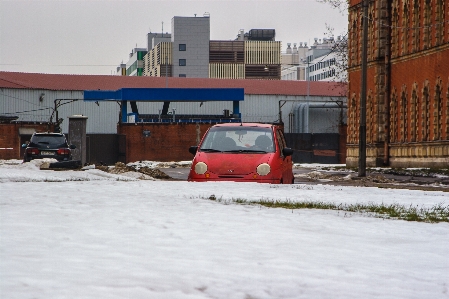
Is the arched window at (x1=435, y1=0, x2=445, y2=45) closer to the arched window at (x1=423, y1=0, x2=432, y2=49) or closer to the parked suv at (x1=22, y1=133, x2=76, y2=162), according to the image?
the arched window at (x1=423, y1=0, x2=432, y2=49)

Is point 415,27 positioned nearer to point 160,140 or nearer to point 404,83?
point 404,83

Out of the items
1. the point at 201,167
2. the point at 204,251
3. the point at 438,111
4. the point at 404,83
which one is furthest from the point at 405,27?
the point at 204,251

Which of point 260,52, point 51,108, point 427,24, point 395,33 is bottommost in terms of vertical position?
point 51,108

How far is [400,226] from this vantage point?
27.4 ft

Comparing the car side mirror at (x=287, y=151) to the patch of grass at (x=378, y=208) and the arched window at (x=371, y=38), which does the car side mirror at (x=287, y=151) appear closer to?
the patch of grass at (x=378, y=208)

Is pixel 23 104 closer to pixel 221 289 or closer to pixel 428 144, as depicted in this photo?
pixel 428 144

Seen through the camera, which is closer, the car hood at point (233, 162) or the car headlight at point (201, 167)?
the car hood at point (233, 162)

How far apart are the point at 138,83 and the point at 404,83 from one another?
46.4 metres

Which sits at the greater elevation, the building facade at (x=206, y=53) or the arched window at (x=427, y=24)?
the building facade at (x=206, y=53)

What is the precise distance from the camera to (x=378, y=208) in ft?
34.1

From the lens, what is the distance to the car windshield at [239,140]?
1563 cm

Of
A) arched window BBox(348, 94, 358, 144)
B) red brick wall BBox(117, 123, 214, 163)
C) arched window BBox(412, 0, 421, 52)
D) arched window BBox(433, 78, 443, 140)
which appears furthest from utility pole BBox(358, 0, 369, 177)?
red brick wall BBox(117, 123, 214, 163)

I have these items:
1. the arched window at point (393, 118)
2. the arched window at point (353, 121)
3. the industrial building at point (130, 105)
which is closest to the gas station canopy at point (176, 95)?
the industrial building at point (130, 105)

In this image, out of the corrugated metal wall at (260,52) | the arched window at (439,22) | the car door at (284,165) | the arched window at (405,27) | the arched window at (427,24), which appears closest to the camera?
the car door at (284,165)
